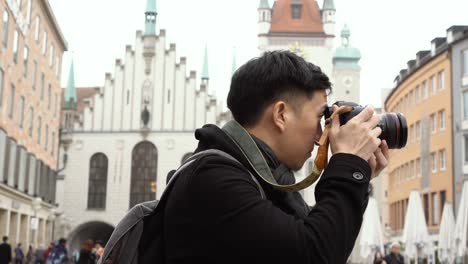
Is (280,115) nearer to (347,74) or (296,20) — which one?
(347,74)

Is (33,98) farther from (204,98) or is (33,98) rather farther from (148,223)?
(148,223)

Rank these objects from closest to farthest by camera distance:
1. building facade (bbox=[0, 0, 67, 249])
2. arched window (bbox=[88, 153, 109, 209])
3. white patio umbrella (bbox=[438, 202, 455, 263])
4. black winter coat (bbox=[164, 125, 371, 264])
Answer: black winter coat (bbox=[164, 125, 371, 264]), white patio umbrella (bbox=[438, 202, 455, 263]), building facade (bbox=[0, 0, 67, 249]), arched window (bbox=[88, 153, 109, 209])

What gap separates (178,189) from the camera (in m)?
1.81

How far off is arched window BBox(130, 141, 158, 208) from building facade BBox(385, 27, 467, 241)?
17.5 meters

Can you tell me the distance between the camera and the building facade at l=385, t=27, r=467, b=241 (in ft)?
131

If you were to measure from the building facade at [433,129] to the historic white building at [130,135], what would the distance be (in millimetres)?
14021

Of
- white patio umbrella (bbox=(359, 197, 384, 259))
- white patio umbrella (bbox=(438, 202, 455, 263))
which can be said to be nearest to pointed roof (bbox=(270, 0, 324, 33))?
white patio umbrella (bbox=(359, 197, 384, 259))

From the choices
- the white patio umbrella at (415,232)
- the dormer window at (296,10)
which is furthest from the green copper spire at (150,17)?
the white patio umbrella at (415,232)

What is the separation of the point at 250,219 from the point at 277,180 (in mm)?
348

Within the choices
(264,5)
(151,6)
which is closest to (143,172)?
(151,6)

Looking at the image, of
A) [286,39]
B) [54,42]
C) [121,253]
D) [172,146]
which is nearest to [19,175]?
[54,42]

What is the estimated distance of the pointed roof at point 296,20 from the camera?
66.8 metres

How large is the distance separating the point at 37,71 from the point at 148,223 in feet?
114

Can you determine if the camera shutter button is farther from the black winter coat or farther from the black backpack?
the black backpack
